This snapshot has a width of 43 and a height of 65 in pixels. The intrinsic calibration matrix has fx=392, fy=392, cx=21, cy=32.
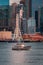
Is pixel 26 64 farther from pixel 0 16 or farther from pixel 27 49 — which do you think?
pixel 0 16

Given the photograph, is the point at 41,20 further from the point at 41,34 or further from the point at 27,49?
the point at 27,49

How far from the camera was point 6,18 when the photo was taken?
112625mm

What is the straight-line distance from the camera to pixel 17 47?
6288cm

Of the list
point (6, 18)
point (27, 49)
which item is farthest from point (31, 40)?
point (27, 49)

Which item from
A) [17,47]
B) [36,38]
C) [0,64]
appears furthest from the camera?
[36,38]

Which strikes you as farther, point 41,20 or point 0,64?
point 41,20

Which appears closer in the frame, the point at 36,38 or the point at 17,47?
the point at 17,47

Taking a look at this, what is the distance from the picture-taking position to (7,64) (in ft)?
123

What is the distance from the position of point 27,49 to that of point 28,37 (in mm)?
46157

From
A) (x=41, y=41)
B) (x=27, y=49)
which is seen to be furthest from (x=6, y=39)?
(x=27, y=49)

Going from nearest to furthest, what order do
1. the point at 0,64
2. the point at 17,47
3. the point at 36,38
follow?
the point at 0,64 → the point at 17,47 → the point at 36,38

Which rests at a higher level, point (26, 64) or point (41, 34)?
point (26, 64)

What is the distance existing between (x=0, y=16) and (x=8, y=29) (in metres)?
6.00

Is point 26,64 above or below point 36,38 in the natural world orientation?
above
